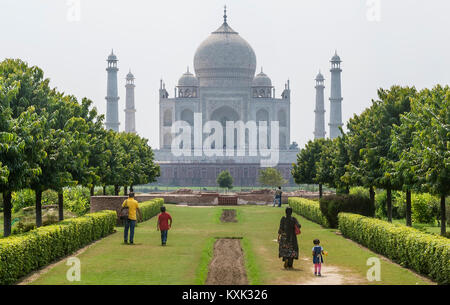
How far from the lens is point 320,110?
93500 mm

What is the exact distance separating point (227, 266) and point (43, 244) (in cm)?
394

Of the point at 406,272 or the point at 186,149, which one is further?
the point at 186,149

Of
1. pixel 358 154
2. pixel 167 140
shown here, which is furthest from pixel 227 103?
pixel 358 154

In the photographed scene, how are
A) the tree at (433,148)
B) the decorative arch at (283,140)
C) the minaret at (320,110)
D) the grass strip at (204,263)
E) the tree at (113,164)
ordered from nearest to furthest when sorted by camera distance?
1. the grass strip at (204,263)
2. the tree at (433,148)
3. the tree at (113,164)
4. the minaret at (320,110)
5. the decorative arch at (283,140)

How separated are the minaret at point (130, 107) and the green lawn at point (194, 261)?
7091 centimetres

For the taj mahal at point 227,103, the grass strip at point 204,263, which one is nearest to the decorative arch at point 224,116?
the taj mahal at point 227,103

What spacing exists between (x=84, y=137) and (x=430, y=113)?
37.0 feet

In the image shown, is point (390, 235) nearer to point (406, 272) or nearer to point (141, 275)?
point (406, 272)

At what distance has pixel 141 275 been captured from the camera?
1359 centimetres

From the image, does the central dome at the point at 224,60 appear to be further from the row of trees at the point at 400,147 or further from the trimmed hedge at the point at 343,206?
the trimmed hedge at the point at 343,206

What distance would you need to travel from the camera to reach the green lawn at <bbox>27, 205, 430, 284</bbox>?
43.4ft

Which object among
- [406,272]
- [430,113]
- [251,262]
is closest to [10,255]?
[251,262]

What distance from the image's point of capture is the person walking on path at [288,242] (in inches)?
578

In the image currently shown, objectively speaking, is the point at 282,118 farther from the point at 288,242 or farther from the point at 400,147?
the point at 288,242
